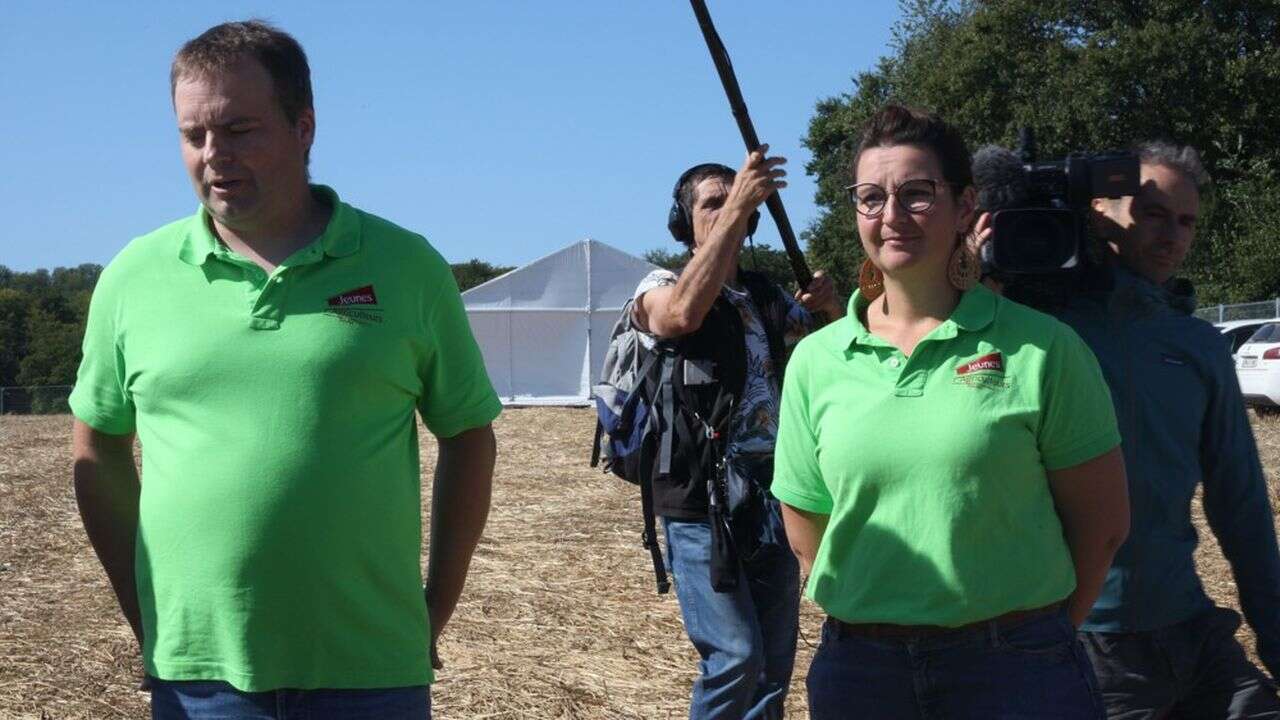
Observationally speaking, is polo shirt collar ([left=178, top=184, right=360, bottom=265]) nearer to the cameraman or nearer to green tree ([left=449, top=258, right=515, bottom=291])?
the cameraman

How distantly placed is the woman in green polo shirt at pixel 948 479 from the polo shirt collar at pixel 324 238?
0.99 m

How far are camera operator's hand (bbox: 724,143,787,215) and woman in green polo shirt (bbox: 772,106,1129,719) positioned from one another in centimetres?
103

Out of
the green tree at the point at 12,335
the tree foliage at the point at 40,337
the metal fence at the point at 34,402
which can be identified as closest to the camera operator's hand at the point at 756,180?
the metal fence at the point at 34,402

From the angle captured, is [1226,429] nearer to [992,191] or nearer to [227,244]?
[992,191]

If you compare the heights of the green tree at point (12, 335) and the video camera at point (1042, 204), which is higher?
the green tree at point (12, 335)

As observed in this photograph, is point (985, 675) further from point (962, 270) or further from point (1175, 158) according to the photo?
point (1175, 158)

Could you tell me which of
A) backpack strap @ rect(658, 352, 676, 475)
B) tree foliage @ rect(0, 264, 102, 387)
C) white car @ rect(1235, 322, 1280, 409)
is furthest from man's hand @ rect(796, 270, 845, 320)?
tree foliage @ rect(0, 264, 102, 387)

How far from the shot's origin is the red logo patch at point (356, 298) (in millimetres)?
2678

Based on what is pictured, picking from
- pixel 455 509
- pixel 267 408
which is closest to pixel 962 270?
pixel 455 509

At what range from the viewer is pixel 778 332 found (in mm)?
4371

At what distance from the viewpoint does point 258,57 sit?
2.72 meters

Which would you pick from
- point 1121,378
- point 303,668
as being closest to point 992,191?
point 1121,378

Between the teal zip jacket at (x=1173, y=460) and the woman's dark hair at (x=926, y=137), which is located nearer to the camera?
the woman's dark hair at (x=926, y=137)

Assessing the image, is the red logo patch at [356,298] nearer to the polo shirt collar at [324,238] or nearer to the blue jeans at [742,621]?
the polo shirt collar at [324,238]
